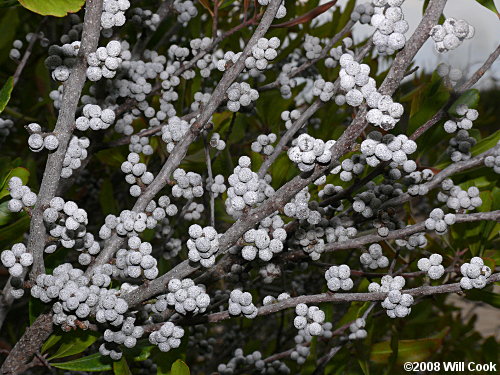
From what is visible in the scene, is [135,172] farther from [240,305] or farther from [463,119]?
[463,119]

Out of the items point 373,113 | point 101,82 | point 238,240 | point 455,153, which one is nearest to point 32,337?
point 238,240

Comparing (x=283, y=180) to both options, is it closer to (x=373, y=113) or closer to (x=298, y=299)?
(x=298, y=299)

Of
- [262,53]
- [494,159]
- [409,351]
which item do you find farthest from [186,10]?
[409,351]

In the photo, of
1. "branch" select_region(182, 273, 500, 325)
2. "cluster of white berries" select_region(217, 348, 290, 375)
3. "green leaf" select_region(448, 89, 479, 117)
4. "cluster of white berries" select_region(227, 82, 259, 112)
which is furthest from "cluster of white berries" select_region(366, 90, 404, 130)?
"cluster of white berries" select_region(217, 348, 290, 375)

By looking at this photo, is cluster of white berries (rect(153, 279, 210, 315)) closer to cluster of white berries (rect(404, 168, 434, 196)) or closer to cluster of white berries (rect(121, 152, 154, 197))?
cluster of white berries (rect(121, 152, 154, 197))

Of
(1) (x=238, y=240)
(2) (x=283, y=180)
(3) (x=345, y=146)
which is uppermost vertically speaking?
(3) (x=345, y=146)

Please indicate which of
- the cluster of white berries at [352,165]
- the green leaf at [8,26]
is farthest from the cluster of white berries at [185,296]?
the green leaf at [8,26]
